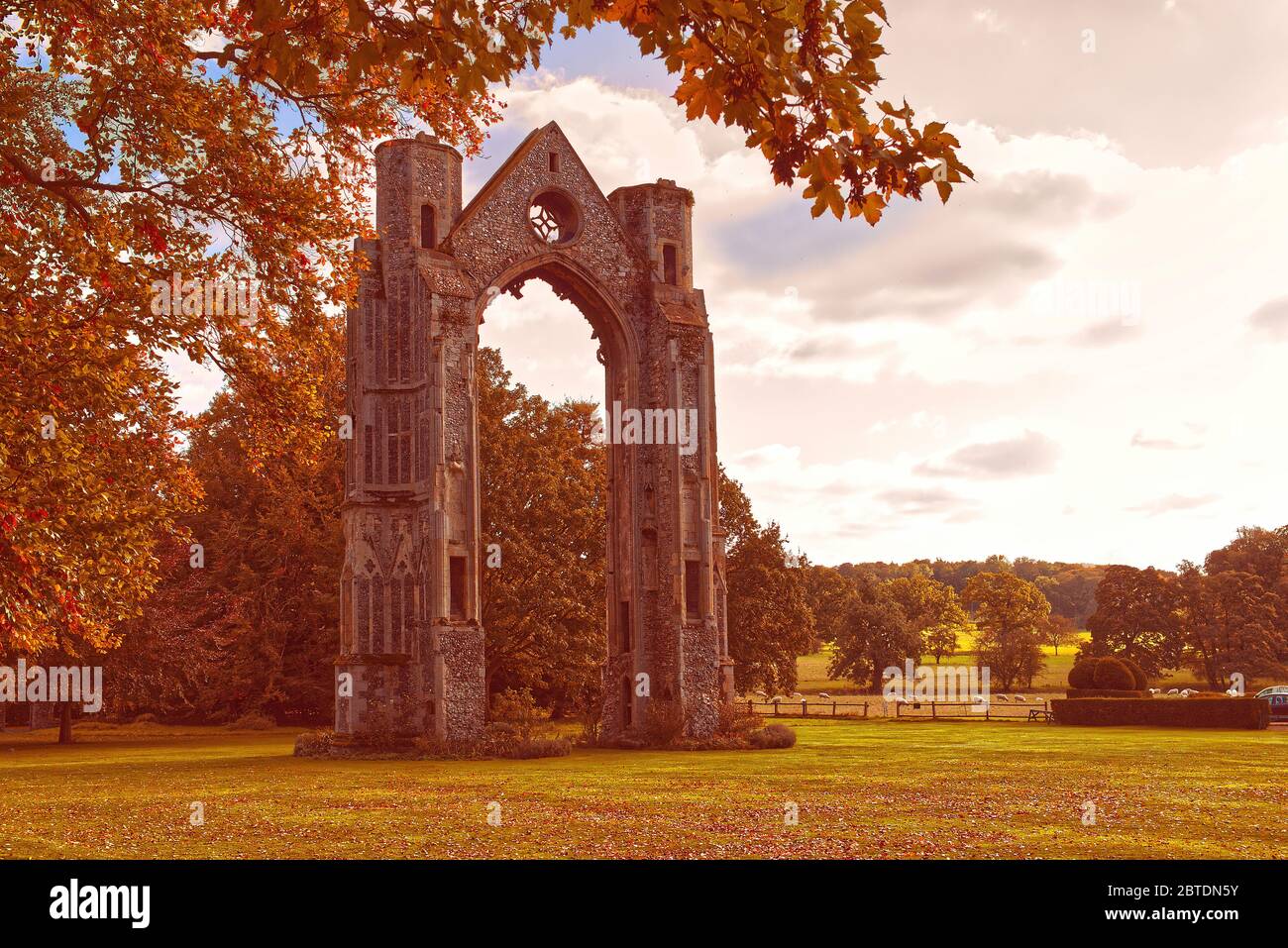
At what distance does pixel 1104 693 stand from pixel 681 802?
30.9m

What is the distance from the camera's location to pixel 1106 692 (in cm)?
4312

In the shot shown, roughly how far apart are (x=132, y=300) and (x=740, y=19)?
9941mm

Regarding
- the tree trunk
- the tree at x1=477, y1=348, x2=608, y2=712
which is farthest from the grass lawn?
the tree at x1=477, y1=348, x2=608, y2=712

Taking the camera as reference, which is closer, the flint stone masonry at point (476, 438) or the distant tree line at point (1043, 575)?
the flint stone masonry at point (476, 438)

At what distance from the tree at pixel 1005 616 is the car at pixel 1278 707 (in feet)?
120

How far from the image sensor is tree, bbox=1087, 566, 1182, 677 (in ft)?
218

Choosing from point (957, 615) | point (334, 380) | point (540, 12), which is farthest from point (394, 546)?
point (957, 615)

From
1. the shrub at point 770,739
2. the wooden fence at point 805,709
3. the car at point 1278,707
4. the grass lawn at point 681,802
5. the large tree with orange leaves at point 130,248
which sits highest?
the large tree with orange leaves at point 130,248

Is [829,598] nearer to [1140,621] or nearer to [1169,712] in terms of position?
[1140,621]

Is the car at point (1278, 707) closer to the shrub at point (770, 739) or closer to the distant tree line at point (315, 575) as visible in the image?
the shrub at point (770, 739)

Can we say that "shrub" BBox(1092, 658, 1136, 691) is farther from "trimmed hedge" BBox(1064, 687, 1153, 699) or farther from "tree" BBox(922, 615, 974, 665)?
"tree" BBox(922, 615, 974, 665)

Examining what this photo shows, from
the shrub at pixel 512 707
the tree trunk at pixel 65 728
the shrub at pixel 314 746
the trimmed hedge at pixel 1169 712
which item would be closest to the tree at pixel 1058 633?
the trimmed hedge at pixel 1169 712

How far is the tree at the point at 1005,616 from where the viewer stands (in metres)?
78.0

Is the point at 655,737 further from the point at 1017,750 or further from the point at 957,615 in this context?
the point at 957,615
